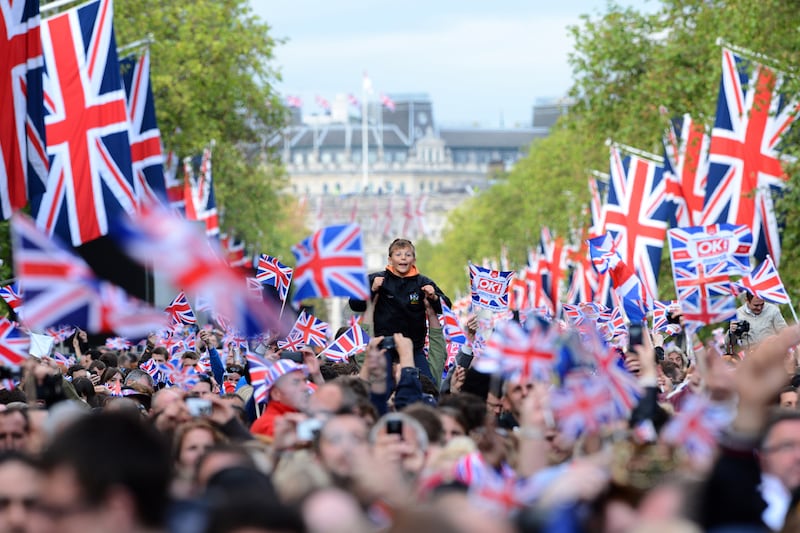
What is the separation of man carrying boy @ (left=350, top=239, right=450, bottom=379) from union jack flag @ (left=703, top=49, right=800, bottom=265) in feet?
31.8

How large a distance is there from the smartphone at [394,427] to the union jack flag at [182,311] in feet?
34.9

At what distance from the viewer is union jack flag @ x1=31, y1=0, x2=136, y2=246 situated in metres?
16.2

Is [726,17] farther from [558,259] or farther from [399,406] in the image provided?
[399,406]

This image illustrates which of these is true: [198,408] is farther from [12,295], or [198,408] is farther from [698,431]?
[12,295]

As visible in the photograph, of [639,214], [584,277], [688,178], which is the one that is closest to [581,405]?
[639,214]

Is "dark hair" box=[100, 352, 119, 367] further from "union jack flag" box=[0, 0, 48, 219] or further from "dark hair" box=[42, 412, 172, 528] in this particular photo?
"dark hair" box=[42, 412, 172, 528]

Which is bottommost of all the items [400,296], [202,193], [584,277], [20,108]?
[584,277]

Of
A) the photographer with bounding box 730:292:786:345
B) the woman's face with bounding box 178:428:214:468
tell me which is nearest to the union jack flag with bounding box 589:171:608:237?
the photographer with bounding box 730:292:786:345

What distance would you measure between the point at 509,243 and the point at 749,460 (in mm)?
74334

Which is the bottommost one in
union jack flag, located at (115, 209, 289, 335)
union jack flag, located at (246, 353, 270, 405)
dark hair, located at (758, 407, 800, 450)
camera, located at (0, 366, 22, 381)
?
union jack flag, located at (246, 353, 270, 405)

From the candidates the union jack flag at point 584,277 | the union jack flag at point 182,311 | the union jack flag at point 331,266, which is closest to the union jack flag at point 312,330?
the union jack flag at point 182,311

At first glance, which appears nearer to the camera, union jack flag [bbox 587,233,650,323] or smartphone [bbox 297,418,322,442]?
smartphone [bbox 297,418,322,442]

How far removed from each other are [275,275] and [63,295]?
23.0 ft

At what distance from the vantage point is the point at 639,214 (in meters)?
29.6
